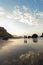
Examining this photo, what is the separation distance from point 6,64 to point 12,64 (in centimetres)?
91

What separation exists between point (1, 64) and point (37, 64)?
531 centimetres

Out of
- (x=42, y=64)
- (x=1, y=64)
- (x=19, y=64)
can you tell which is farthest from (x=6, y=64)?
(x=42, y=64)

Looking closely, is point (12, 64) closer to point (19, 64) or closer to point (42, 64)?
point (19, 64)

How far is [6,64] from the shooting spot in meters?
18.8

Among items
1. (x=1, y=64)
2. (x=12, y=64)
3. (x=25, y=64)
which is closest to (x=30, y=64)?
(x=25, y=64)

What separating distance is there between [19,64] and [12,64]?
1.08 meters

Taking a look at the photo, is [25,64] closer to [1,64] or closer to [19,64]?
[19,64]

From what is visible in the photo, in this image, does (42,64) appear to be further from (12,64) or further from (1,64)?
(1,64)

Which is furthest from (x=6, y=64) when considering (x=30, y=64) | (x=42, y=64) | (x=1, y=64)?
(x=42, y=64)

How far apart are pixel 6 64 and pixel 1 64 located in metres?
0.74

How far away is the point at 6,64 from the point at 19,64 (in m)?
1.98

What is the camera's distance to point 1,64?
733 inches

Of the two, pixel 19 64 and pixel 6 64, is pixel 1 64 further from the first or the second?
pixel 19 64

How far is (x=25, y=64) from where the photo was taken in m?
18.4
